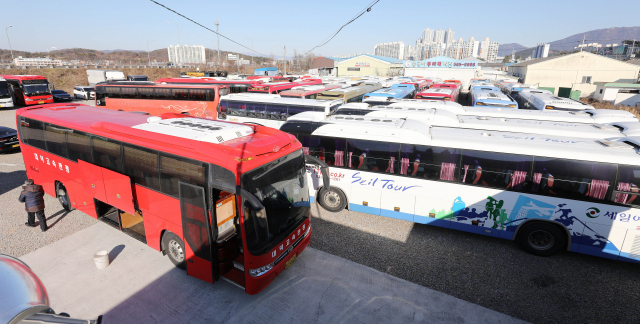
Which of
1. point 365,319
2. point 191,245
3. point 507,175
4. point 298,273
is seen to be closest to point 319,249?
point 298,273

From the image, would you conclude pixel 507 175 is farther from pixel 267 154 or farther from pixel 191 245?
pixel 191 245

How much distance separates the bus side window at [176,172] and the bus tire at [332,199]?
4.29 meters

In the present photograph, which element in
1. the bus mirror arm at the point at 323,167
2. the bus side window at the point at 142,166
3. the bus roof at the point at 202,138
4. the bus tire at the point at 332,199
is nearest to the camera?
the bus roof at the point at 202,138

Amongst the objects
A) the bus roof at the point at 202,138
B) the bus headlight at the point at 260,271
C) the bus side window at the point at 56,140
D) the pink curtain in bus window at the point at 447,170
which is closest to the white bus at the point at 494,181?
the pink curtain in bus window at the point at 447,170

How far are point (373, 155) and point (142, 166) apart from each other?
529 centimetres

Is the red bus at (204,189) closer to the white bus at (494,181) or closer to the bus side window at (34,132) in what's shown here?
the bus side window at (34,132)

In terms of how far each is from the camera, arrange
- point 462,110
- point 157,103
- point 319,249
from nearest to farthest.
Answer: point 319,249
point 462,110
point 157,103

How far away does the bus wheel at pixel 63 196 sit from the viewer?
8484mm

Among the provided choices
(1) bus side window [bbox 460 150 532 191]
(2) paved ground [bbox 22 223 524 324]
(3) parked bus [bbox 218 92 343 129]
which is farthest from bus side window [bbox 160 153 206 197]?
(3) parked bus [bbox 218 92 343 129]

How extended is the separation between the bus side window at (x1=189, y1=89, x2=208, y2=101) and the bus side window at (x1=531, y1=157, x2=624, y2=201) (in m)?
16.3

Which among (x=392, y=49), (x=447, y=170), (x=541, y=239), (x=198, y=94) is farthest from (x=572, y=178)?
(x=392, y=49)

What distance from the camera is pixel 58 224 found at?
799 cm

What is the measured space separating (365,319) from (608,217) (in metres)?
5.35

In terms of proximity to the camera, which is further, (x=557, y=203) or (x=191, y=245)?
(x=557, y=203)
